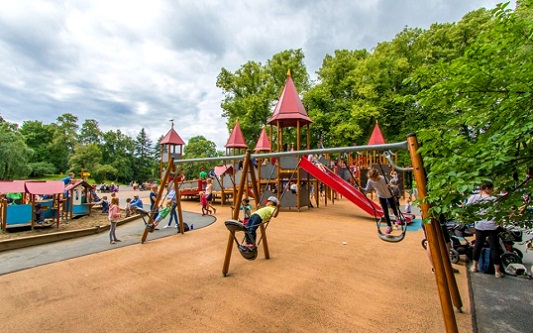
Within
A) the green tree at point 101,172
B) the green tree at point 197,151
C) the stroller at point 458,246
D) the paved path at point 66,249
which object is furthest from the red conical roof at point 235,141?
the green tree at point 101,172

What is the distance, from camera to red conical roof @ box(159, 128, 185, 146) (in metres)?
22.8

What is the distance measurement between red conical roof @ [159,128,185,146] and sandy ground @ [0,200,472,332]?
16933mm

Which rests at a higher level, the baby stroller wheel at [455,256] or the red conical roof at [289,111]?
the red conical roof at [289,111]

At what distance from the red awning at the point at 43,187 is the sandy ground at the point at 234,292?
5680mm

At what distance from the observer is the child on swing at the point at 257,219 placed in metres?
5.15

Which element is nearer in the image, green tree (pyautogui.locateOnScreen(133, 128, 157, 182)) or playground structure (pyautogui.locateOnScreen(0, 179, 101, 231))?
playground structure (pyautogui.locateOnScreen(0, 179, 101, 231))

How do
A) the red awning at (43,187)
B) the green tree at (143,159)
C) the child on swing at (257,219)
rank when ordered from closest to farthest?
the child on swing at (257,219), the red awning at (43,187), the green tree at (143,159)

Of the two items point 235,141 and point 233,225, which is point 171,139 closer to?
point 235,141

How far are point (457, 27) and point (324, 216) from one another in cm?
2461

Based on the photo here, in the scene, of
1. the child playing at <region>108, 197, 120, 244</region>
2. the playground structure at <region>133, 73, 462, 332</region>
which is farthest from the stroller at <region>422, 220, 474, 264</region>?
the child playing at <region>108, 197, 120, 244</region>

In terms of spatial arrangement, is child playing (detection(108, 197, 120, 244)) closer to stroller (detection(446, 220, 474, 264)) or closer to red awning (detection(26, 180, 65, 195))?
red awning (detection(26, 180, 65, 195))

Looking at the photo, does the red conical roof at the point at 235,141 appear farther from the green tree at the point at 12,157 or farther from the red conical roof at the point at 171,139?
the green tree at the point at 12,157

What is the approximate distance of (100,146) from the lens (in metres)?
73.7

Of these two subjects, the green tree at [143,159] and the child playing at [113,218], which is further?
the green tree at [143,159]
